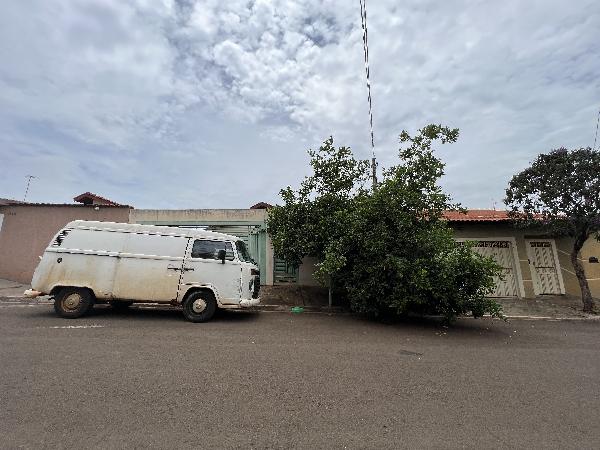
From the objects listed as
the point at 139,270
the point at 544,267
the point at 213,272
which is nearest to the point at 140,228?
the point at 139,270

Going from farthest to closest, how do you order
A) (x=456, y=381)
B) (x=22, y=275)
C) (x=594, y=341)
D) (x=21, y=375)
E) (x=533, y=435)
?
(x=22, y=275) → (x=594, y=341) → (x=456, y=381) → (x=21, y=375) → (x=533, y=435)

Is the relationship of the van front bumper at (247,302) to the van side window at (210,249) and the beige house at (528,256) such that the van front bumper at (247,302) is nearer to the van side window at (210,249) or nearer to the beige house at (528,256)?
the van side window at (210,249)

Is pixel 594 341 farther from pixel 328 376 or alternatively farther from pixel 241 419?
pixel 241 419

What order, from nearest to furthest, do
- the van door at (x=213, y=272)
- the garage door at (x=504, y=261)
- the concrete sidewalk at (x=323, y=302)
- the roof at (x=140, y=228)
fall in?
1. the van door at (x=213, y=272)
2. the roof at (x=140, y=228)
3. the concrete sidewalk at (x=323, y=302)
4. the garage door at (x=504, y=261)

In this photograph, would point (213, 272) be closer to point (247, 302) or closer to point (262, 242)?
point (247, 302)

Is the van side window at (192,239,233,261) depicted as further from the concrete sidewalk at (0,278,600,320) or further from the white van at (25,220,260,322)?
the concrete sidewalk at (0,278,600,320)

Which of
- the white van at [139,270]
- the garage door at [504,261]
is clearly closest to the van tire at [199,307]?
the white van at [139,270]

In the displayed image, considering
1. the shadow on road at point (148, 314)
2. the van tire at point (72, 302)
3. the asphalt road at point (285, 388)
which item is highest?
the van tire at point (72, 302)

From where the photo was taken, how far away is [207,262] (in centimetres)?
844

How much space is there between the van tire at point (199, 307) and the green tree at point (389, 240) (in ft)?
10.2

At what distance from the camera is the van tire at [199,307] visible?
323 inches

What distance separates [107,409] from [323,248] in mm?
7824

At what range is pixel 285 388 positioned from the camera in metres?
4.20

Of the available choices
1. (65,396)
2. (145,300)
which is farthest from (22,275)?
(65,396)
